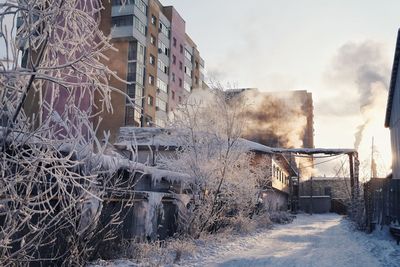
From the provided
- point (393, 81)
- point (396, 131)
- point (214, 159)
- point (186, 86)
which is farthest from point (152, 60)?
point (214, 159)

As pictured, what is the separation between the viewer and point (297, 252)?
13.4 m

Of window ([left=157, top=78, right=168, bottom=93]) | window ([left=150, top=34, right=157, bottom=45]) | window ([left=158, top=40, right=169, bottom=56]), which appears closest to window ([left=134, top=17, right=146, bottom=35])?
window ([left=150, top=34, right=157, bottom=45])

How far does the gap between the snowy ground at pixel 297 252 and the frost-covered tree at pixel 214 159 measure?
1692mm

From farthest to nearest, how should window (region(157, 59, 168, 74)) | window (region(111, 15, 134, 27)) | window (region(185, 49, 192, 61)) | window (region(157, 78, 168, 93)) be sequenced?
window (region(185, 49, 192, 61)) → window (region(157, 59, 168, 74)) → window (region(157, 78, 168, 93)) → window (region(111, 15, 134, 27))

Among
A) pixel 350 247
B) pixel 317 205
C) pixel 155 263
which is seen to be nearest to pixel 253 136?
pixel 317 205

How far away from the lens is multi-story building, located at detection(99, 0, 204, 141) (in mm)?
43281

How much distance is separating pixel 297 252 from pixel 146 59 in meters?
36.6

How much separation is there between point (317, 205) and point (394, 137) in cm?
2858

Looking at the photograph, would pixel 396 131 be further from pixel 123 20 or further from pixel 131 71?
pixel 123 20

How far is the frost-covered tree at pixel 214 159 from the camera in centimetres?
1742

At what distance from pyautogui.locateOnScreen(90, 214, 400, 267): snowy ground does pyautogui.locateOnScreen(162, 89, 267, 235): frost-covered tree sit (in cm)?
169

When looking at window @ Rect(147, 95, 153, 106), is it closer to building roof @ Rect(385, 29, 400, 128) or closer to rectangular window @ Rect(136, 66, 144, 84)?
rectangular window @ Rect(136, 66, 144, 84)

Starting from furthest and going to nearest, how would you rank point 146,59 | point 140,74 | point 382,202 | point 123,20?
point 146,59 < point 140,74 < point 123,20 < point 382,202

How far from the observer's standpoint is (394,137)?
28.6m
